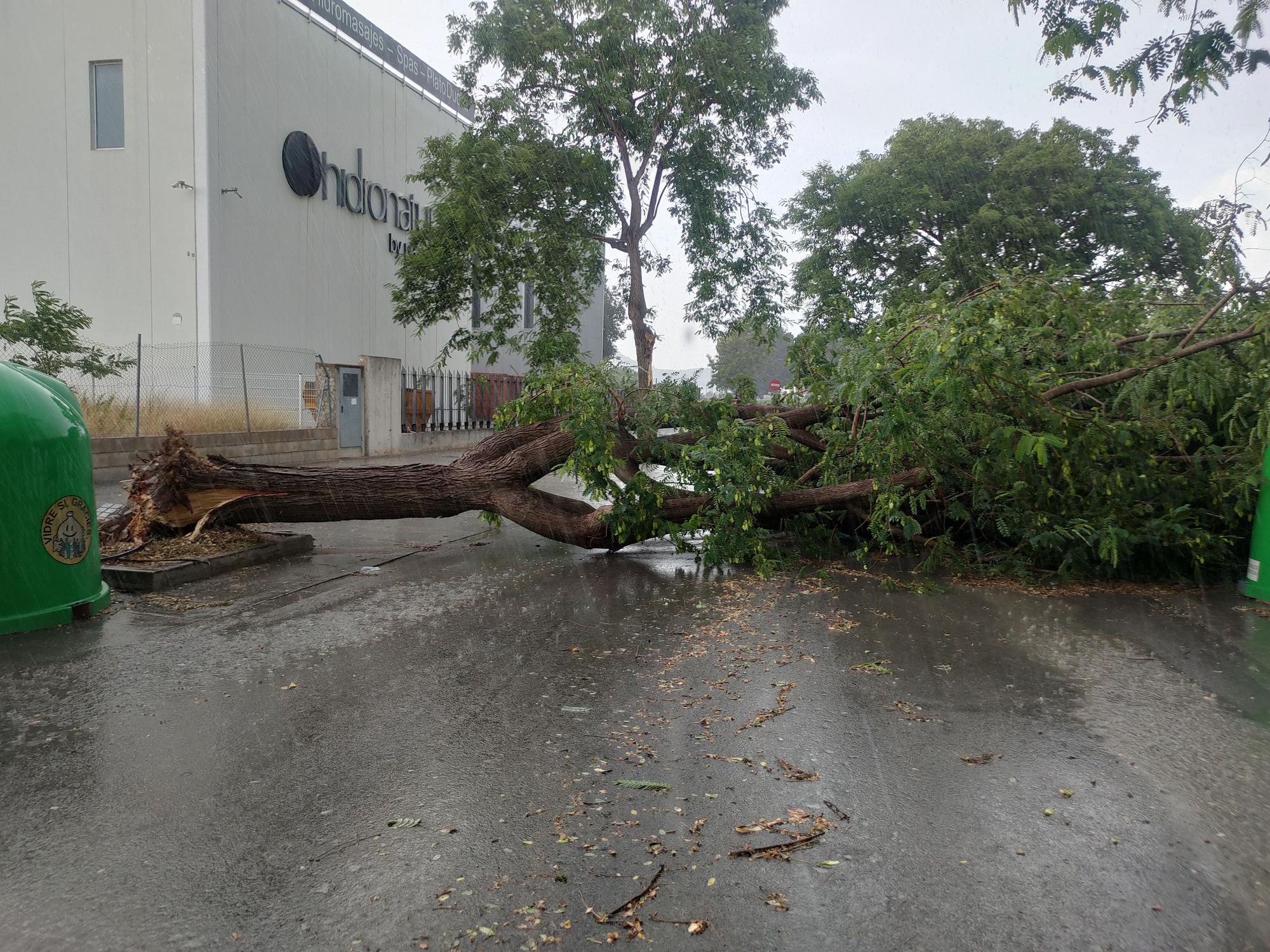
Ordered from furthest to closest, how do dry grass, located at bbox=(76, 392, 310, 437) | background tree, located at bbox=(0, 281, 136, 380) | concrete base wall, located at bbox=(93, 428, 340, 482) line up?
background tree, located at bbox=(0, 281, 136, 380) → dry grass, located at bbox=(76, 392, 310, 437) → concrete base wall, located at bbox=(93, 428, 340, 482)

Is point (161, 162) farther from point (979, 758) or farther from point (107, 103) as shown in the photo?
point (979, 758)

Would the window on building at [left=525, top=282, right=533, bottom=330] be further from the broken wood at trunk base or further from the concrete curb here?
the concrete curb

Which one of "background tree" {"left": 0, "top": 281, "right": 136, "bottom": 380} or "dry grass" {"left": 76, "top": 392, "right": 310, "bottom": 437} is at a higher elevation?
"background tree" {"left": 0, "top": 281, "right": 136, "bottom": 380}

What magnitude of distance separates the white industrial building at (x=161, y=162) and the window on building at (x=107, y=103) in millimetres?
30

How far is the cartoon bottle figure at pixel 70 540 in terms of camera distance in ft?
17.6

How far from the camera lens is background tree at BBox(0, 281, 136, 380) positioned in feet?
46.9

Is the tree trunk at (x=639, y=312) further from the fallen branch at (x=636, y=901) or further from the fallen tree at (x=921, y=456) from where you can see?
the fallen branch at (x=636, y=901)

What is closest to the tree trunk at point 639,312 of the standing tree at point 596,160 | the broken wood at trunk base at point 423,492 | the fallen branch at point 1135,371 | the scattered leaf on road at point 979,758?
the standing tree at point 596,160

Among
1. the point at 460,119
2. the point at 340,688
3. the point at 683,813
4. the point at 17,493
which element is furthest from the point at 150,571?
the point at 460,119

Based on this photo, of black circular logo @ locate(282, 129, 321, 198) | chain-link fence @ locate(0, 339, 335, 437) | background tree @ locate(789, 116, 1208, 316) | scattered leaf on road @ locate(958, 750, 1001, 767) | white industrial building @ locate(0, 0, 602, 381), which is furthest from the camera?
background tree @ locate(789, 116, 1208, 316)

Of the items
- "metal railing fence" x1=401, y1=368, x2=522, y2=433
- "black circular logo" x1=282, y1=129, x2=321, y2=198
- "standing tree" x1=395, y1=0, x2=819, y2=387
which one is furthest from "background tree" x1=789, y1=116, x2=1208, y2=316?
"black circular logo" x1=282, y1=129, x2=321, y2=198

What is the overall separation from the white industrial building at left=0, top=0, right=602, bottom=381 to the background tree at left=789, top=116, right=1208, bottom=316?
536 inches

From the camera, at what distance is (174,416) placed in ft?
50.5

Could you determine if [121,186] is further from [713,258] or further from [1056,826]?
[1056,826]
